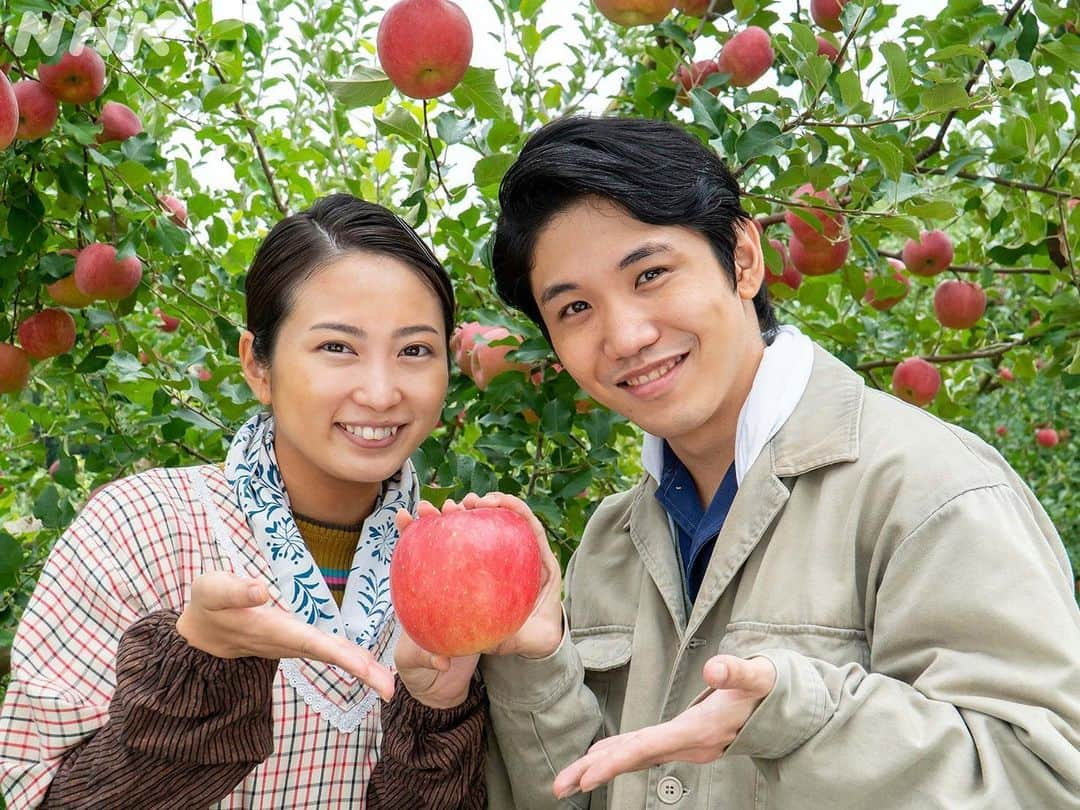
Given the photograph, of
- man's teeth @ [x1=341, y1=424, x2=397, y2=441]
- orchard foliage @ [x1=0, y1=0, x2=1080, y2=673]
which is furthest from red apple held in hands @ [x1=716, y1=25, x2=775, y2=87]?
man's teeth @ [x1=341, y1=424, x2=397, y2=441]

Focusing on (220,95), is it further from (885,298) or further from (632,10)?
(885,298)

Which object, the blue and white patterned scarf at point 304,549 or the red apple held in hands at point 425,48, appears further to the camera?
the red apple held in hands at point 425,48

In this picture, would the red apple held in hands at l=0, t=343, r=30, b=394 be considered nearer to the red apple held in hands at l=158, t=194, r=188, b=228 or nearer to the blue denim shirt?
the red apple held in hands at l=158, t=194, r=188, b=228

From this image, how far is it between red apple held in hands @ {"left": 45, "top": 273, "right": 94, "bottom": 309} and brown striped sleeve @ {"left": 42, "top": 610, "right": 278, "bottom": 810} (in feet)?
3.82

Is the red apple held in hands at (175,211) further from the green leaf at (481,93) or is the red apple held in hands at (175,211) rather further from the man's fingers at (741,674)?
the man's fingers at (741,674)

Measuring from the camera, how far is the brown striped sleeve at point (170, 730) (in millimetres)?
1328

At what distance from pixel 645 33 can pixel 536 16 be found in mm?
459

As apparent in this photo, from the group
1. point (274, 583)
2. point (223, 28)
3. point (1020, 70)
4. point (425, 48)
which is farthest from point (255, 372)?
point (1020, 70)

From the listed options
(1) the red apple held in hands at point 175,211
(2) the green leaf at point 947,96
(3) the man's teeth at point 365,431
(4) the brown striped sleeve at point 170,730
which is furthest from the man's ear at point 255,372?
(2) the green leaf at point 947,96

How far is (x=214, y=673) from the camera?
1325 millimetres

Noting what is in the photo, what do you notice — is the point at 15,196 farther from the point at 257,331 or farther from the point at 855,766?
the point at 855,766

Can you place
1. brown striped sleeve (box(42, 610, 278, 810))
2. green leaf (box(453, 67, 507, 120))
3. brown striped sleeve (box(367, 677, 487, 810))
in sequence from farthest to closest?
green leaf (box(453, 67, 507, 120)) < brown striped sleeve (box(367, 677, 487, 810)) < brown striped sleeve (box(42, 610, 278, 810))

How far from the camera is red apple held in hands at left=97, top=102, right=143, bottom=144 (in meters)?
2.25

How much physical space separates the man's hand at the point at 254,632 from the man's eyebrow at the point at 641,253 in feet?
2.06
